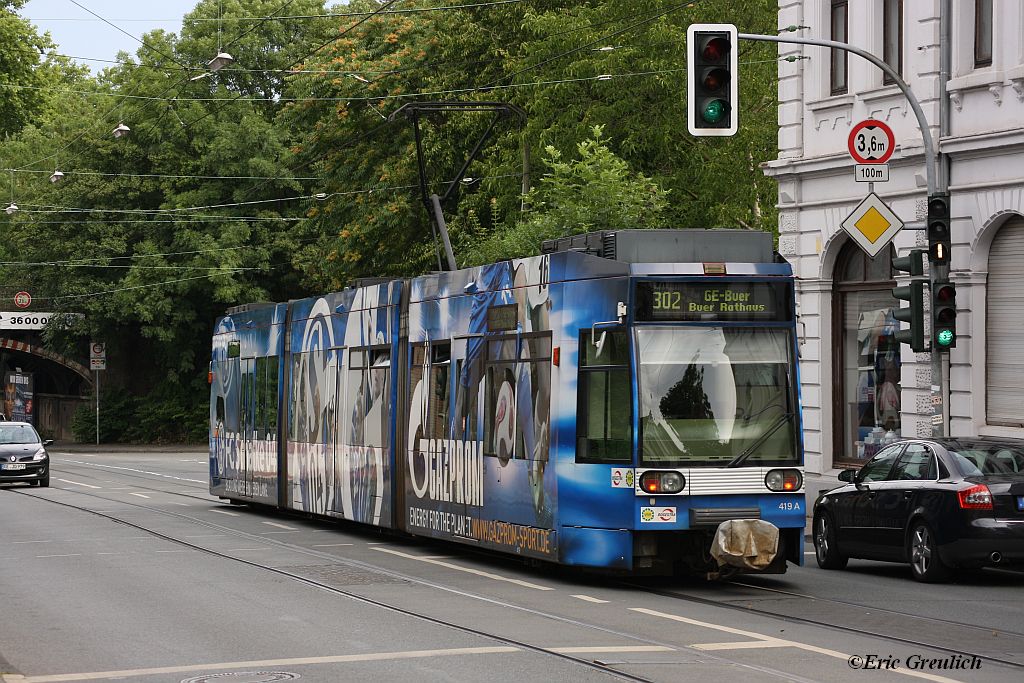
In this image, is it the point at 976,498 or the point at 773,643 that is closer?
the point at 773,643

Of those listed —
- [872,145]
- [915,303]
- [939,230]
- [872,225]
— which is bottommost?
[915,303]

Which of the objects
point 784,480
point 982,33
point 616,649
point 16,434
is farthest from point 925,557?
point 16,434

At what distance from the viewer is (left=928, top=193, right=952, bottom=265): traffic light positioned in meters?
20.2

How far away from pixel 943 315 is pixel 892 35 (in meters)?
8.64

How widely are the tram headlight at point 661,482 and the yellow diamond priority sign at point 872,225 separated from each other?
8.51 metres

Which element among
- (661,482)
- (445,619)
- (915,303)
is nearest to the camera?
(445,619)

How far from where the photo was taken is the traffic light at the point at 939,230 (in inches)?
797

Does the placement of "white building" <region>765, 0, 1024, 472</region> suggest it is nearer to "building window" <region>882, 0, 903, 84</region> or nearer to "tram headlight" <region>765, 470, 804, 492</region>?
"building window" <region>882, 0, 903, 84</region>

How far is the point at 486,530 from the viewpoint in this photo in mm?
16922

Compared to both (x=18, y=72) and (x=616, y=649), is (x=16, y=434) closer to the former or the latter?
(x=18, y=72)

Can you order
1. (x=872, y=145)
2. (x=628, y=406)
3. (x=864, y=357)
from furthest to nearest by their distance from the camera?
(x=864, y=357) → (x=872, y=145) → (x=628, y=406)

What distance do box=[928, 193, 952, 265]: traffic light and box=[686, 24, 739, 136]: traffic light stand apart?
15.3 ft

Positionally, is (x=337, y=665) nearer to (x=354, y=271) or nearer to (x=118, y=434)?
(x=354, y=271)

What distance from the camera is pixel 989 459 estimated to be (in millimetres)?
16062
